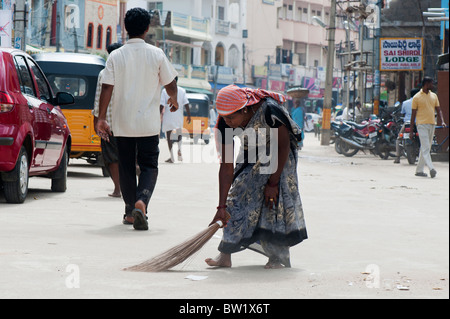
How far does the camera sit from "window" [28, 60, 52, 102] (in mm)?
10398

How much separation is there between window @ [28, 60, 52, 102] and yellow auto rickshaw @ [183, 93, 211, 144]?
27418 millimetres


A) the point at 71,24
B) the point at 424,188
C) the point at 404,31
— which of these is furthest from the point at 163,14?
the point at 424,188

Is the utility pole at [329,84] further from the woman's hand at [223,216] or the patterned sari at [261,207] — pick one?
the woman's hand at [223,216]

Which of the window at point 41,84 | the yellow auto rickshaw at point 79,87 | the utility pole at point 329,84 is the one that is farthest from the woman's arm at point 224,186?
the utility pole at point 329,84

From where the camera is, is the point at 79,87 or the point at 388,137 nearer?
the point at 79,87

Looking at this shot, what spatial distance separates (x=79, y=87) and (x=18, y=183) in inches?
181

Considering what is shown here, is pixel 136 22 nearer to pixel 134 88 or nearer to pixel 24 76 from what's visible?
pixel 134 88

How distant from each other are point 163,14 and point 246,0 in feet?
80.9

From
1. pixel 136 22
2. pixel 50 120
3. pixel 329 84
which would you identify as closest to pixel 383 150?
pixel 329 84

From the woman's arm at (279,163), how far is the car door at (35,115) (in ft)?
13.8

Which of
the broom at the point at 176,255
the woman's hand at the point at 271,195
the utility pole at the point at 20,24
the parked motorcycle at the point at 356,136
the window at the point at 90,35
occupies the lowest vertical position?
the parked motorcycle at the point at 356,136

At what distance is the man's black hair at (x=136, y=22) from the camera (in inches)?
317

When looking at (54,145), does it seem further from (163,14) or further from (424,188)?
(163,14)

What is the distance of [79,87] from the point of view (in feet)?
45.0
